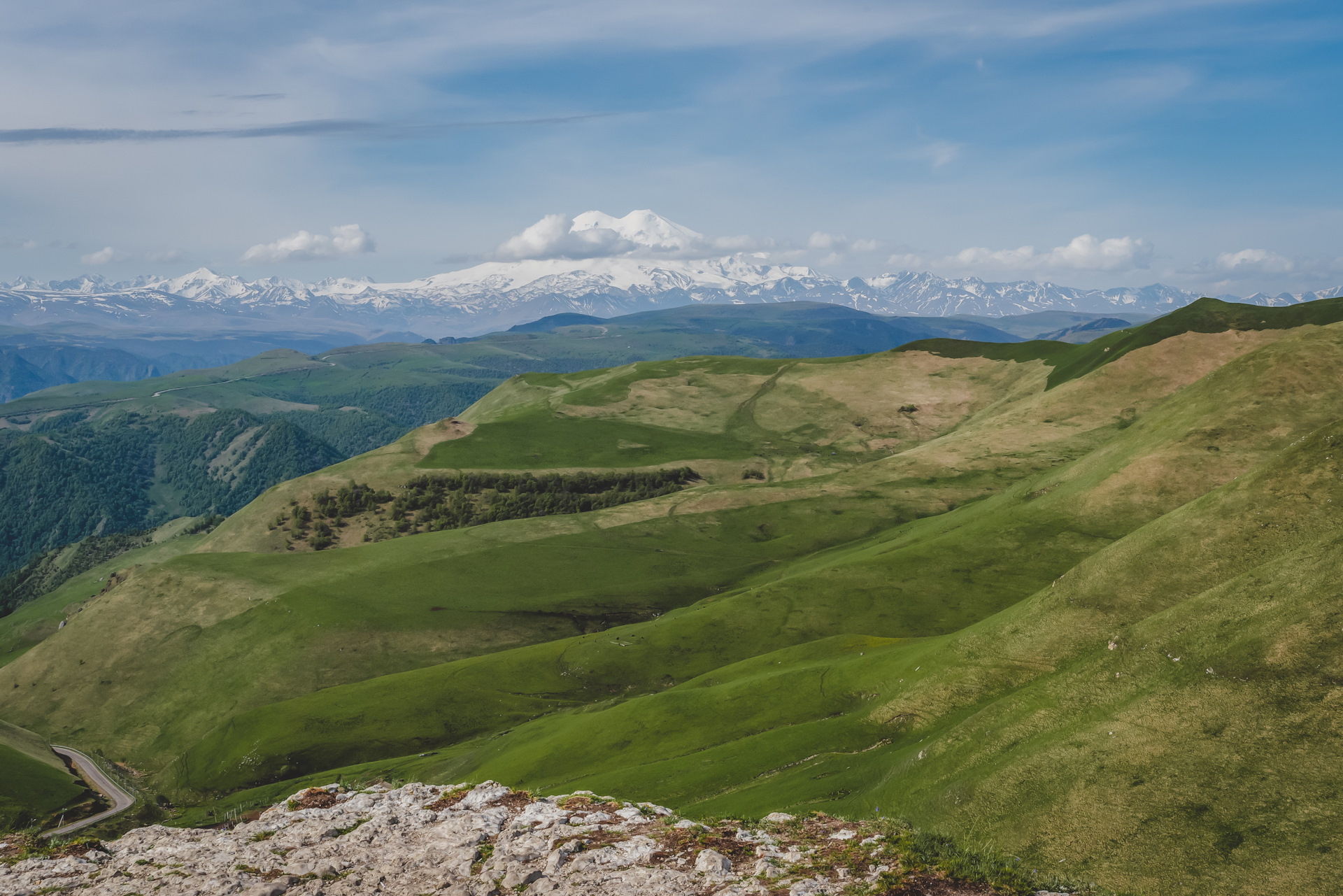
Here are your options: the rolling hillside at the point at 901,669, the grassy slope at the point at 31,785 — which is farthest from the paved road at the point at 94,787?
the rolling hillside at the point at 901,669

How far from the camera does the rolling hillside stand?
37250mm

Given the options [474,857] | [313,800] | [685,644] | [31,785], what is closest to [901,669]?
[313,800]

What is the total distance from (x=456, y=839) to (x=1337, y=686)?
38379mm

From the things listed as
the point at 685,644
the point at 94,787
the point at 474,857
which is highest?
the point at 474,857

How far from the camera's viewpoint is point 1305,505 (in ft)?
188

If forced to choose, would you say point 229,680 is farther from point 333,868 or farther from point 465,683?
point 333,868

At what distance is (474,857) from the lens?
2681cm

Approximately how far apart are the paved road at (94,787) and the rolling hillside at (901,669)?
5.75 m

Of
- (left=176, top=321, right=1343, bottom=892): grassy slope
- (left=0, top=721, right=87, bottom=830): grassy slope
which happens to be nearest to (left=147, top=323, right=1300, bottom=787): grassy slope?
(left=0, top=721, right=87, bottom=830): grassy slope

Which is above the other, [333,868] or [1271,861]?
[333,868]

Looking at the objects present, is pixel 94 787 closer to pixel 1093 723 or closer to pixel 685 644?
pixel 685 644

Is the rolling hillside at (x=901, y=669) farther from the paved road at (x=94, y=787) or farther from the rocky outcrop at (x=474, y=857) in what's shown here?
the rocky outcrop at (x=474, y=857)

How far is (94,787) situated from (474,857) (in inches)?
5234

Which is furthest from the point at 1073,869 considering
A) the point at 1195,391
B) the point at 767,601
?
the point at 1195,391
